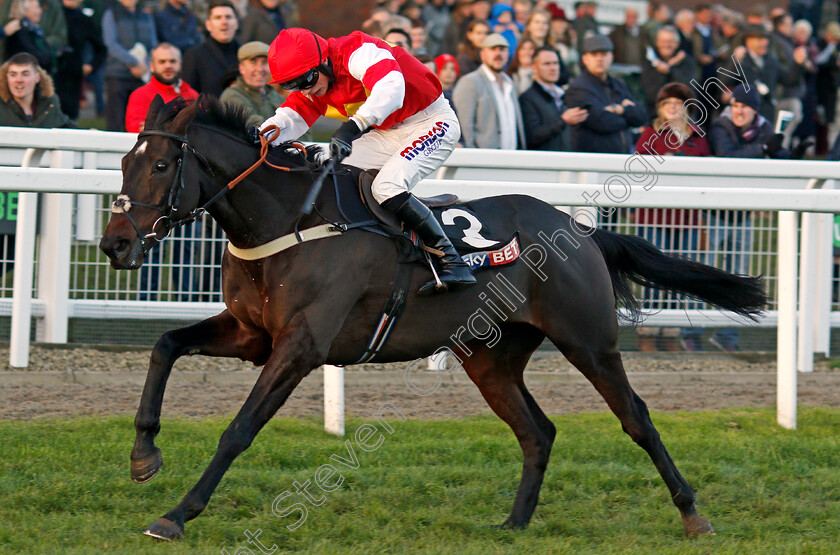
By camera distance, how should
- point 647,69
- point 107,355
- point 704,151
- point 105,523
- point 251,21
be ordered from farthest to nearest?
1. point 647,69
2. point 251,21
3. point 704,151
4. point 107,355
5. point 105,523

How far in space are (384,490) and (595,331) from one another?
1.05 m

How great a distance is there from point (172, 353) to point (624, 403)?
69.6 inches

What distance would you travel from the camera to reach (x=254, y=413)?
3.87 metres

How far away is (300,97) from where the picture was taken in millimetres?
4418

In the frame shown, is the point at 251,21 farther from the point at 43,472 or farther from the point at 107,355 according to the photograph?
the point at 43,472


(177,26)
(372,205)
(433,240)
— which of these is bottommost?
(433,240)

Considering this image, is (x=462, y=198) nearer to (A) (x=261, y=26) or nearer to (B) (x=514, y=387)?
(B) (x=514, y=387)

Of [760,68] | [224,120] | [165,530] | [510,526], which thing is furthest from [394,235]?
[760,68]

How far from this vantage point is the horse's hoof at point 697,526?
14.1ft

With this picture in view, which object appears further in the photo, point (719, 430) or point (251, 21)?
point (251, 21)

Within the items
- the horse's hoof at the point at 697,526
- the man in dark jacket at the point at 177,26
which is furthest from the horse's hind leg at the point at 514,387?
the man in dark jacket at the point at 177,26

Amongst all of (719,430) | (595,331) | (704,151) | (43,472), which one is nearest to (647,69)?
(704,151)

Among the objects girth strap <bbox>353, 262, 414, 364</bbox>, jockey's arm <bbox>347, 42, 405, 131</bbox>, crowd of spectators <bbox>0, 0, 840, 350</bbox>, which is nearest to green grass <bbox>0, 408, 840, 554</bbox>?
girth strap <bbox>353, 262, 414, 364</bbox>

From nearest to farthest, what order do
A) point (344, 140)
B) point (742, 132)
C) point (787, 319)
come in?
point (344, 140)
point (787, 319)
point (742, 132)
